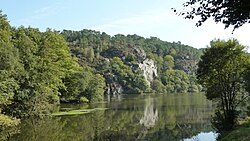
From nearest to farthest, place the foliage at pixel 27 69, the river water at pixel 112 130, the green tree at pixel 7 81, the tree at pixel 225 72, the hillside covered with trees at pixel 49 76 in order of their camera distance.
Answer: the tree at pixel 225 72, the river water at pixel 112 130, the green tree at pixel 7 81, the foliage at pixel 27 69, the hillside covered with trees at pixel 49 76

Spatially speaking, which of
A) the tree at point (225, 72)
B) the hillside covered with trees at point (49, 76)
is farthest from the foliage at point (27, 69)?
the tree at point (225, 72)

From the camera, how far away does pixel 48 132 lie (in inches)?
1238

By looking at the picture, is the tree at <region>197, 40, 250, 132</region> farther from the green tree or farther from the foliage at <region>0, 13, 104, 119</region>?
the foliage at <region>0, 13, 104, 119</region>

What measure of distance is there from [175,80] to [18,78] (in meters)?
144

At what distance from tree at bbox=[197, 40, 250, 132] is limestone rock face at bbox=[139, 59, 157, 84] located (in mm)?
146426

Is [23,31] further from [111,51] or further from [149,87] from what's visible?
A: [111,51]

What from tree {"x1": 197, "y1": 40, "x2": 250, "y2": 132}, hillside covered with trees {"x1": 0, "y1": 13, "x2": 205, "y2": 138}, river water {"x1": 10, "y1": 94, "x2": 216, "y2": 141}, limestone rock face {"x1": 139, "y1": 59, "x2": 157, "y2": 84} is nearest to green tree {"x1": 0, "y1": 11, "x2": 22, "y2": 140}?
hillside covered with trees {"x1": 0, "y1": 13, "x2": 205, "y2": 138}

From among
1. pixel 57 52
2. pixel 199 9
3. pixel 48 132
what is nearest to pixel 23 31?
pixel 57 52

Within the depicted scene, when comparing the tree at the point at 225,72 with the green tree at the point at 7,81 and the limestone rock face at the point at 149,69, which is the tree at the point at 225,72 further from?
the limestone rock face at the point at 149,69

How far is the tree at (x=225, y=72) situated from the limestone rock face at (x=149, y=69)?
146 m

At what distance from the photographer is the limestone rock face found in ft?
586

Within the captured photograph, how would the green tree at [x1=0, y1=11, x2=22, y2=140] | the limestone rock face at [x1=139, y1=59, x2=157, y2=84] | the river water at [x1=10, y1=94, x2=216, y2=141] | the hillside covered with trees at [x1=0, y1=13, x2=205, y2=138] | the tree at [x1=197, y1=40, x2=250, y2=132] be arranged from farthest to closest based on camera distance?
the limestone rock face at [x1=139, y1=59, x2=157, y2=84]
the hillside covered with trees at [x1=0, y1=13, x2=205, y2=138]
the green tree at [x1=0, y1=11, x2=22, y2=140]
the river water at [x1=10, y1=94, x2=216, y2=141]
the tree at [x1=197, y1=40, x2=250, y2=132]

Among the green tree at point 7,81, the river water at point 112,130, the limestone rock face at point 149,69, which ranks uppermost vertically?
the limestone rock face at point 149,69

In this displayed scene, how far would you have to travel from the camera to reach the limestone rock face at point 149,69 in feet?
586
